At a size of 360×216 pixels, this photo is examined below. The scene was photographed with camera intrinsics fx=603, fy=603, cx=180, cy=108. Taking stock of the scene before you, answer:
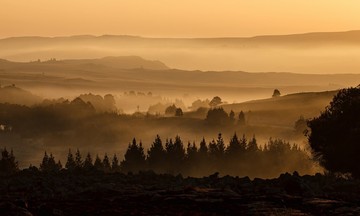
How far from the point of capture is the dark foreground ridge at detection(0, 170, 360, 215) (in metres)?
47.6

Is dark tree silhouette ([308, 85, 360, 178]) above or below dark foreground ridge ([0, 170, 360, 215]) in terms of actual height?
above

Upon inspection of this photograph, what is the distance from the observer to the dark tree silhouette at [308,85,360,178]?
285 ft

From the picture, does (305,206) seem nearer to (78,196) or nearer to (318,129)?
(78,196)

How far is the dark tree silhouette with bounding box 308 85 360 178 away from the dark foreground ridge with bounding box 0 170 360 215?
16.6 metres

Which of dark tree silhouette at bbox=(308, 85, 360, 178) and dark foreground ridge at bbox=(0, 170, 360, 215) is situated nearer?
dark foreground ridge at bbox=(0, 170, 360, 215)

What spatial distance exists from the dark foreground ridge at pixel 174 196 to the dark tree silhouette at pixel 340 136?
16.6m

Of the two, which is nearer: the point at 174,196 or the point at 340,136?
the point at 174,196

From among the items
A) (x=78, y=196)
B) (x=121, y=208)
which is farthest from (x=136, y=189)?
(x=121, y=208)

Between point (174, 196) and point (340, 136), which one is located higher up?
point (340, 136)

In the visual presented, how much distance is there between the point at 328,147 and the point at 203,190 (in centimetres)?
3872

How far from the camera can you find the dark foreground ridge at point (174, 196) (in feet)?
156

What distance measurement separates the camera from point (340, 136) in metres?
88.9

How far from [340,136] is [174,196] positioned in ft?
142

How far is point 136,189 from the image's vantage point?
192 feet
